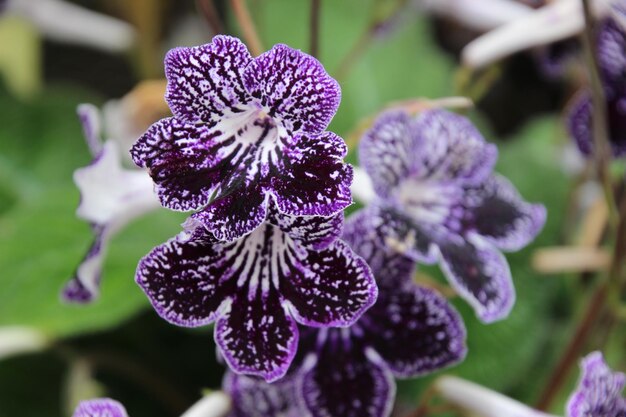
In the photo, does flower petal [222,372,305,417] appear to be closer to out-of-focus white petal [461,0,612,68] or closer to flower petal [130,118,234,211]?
flower petal [130,118,234,211]

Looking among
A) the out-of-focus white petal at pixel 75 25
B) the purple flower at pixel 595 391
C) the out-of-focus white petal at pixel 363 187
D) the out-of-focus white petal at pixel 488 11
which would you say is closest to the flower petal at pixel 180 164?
the out-of-focus white petal at pixel 363 187

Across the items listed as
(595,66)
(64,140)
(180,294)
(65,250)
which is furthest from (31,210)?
(595,66)

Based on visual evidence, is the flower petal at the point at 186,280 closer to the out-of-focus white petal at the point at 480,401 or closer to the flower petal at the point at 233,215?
the flower petal at the point at 233,215

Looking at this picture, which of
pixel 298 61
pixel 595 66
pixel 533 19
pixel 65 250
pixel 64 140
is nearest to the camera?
pixel 298 61

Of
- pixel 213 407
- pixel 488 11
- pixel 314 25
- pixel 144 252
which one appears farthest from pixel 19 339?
pixel 488 11

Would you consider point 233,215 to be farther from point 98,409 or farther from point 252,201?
point 98,409

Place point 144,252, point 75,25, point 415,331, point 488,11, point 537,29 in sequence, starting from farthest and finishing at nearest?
1. point 75,25
2. point 488,11
3. point 144,252
4. point 537,29
5. point 415,331

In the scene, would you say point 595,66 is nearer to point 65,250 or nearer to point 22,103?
point 65,250
